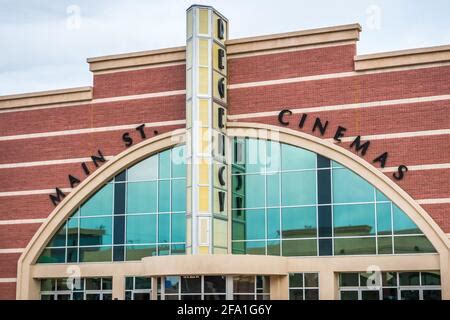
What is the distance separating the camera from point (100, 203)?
1436 inches

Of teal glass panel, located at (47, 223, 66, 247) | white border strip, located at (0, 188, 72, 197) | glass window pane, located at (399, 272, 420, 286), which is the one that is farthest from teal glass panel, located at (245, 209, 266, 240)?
teal glass panel, located at (47, 223, 66, 247)

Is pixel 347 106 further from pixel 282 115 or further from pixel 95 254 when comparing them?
pixel 95 254

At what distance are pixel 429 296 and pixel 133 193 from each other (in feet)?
48.2

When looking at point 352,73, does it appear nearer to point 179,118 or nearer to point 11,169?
point 179,118

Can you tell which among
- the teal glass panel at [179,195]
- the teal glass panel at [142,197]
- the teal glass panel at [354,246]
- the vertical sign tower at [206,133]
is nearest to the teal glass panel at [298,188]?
the teal glass panel at [354,246]

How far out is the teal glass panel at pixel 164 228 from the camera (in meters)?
34.6

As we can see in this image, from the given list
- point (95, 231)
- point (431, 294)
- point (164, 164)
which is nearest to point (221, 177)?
point (164, 164)

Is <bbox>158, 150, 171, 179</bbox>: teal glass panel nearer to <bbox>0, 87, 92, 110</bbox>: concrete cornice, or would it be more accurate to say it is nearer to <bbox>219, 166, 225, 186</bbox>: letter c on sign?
<bbox>219, 166, 225, 186</bbox>: letter c on sign

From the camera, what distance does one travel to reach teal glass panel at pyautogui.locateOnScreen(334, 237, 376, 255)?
31188mm

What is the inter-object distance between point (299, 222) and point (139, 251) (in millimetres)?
8083

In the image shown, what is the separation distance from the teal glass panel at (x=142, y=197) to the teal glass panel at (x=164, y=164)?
0.59 m

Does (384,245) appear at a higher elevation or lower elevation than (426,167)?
lower

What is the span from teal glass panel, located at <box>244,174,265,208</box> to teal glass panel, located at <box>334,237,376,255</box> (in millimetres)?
3964

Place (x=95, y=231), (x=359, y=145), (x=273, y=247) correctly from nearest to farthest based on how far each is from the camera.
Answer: (x=359, y=145)
(x=273, y=247)
(x=95, y=231)
